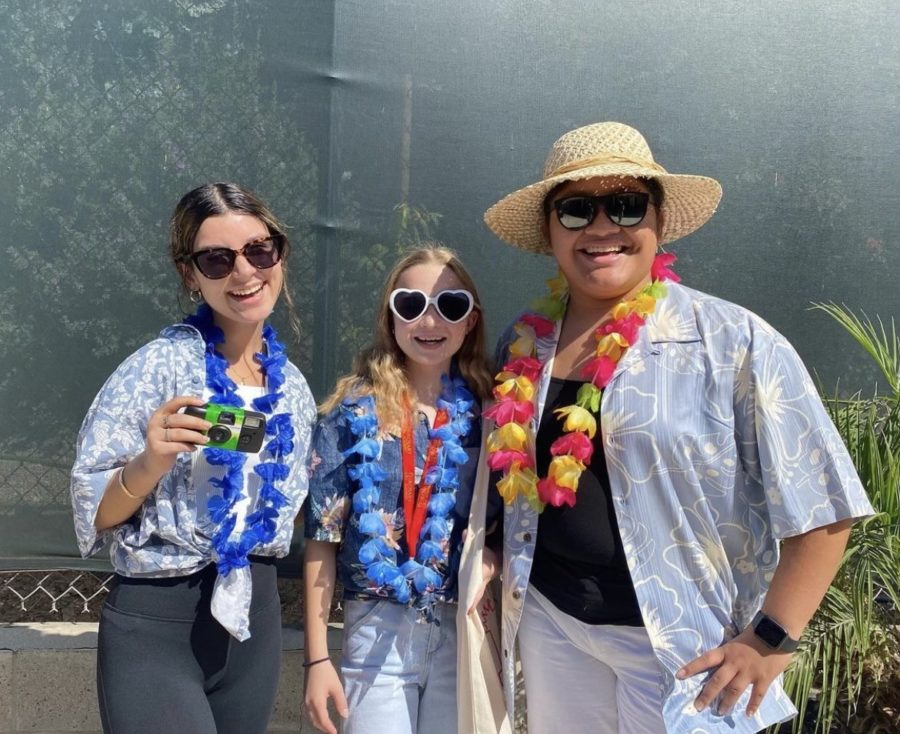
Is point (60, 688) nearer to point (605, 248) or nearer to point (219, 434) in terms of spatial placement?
point (219, 434)

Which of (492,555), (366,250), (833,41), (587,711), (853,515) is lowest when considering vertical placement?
(587,711)

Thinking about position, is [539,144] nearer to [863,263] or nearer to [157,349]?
[863,263]

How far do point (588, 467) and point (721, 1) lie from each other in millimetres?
2071

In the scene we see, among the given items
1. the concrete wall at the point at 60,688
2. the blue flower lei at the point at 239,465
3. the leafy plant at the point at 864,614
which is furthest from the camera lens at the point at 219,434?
the leafy plant at the point at 864,614

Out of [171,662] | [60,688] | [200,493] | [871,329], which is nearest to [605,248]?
[200,493]

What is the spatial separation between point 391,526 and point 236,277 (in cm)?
74

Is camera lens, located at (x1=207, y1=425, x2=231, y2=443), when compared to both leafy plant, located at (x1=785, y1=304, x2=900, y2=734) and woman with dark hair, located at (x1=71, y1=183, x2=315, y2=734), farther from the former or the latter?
leafy plant, located at (x1=785, y1=304, x2=900, y2=734)

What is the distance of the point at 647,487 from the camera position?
2076mm

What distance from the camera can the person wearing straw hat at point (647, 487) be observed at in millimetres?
1992

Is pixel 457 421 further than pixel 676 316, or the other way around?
pixel 457 421

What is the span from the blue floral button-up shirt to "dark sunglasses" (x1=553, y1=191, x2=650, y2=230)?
2.17 ft

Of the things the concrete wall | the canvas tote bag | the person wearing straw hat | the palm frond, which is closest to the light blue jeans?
the canvas tote bag

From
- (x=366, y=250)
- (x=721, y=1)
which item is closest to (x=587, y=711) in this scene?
(x=366, y=250)

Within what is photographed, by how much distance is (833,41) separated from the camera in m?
3.40
